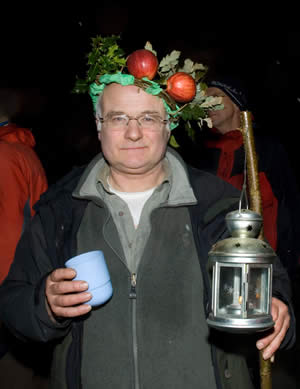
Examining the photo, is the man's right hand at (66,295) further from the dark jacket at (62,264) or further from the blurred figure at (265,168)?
the blurred figure at (265,168)

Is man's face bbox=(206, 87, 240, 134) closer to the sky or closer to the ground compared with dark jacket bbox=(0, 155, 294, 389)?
closer to the sky

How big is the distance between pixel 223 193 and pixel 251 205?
0.57 feet

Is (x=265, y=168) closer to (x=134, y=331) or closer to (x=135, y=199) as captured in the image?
(x=135, y=199)

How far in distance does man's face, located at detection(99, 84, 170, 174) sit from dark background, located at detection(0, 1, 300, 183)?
4595 millimetres

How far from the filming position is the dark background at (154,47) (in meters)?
7.26

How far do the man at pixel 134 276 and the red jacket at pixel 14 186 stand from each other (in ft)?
3.09

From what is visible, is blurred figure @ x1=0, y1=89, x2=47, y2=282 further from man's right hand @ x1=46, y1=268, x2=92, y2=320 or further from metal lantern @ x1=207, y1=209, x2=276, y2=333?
metal lantern @ x1=207, y1=209, x2=276, y2=333

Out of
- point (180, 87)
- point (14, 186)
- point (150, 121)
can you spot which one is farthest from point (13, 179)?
point (180, 87)

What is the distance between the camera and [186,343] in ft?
7.41

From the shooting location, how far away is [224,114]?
4.35 metres

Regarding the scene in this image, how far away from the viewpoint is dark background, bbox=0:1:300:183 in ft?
23.8

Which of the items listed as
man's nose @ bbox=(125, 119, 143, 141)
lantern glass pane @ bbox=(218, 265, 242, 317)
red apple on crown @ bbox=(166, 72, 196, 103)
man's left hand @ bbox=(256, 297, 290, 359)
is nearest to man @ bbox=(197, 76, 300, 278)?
red apple on crown @ bbox=(166, 72, 196, 103)

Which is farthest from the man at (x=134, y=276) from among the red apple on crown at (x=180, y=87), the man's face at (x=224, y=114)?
the man's face at (x=224, y=114)

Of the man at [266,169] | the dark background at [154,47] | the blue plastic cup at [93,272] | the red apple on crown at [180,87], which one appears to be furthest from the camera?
the dark background at [154,47]
